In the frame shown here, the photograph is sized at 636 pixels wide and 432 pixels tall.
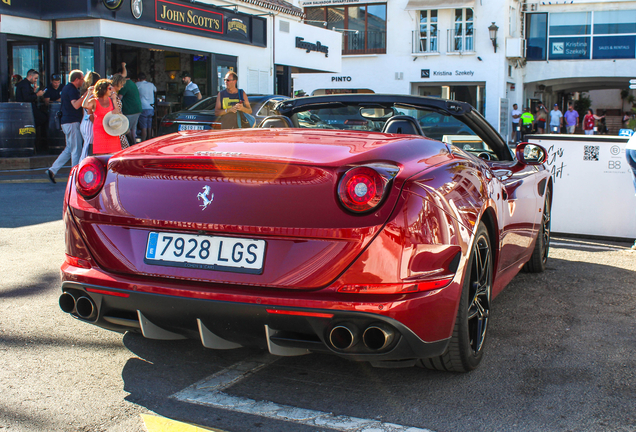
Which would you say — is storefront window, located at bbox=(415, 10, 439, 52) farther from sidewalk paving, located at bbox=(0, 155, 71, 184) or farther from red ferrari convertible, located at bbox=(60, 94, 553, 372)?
red ferrari convertible, located at bbox=(60, 94, 553, 372)

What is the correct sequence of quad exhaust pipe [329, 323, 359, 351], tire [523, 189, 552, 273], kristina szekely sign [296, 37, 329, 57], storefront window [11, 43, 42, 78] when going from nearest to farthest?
quad exhaust pipe [329, 323, 359, 351], tire [523, 189, 552, 273], storefront window [11, 43, 42, 78], kristina szekely sign [296, 37, 329, 57]

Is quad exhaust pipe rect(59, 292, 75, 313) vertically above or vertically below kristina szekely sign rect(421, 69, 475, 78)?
below

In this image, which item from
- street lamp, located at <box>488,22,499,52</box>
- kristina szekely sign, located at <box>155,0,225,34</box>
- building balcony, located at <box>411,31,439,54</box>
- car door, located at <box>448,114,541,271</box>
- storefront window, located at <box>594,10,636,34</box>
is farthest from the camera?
building balcony, located at <box>411,31,439,54</box>

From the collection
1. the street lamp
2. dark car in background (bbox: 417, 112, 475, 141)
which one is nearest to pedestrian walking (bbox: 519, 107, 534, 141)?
the street lamp

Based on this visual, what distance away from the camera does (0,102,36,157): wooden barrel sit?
1337 cm

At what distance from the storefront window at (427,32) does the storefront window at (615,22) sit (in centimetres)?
871

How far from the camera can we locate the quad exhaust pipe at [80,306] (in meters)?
2.95

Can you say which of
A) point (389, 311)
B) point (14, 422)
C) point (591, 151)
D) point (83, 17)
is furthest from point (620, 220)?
point (83, 17)

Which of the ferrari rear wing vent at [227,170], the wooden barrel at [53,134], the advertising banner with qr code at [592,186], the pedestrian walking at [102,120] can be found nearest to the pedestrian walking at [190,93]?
the wooden barrel at [53,134]

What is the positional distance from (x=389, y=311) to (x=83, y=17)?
1513 centimetres

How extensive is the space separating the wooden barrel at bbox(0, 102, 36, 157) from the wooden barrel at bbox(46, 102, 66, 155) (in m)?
1.12

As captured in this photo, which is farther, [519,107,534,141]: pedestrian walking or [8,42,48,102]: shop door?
[519,107,534,141]: pedestrian walking

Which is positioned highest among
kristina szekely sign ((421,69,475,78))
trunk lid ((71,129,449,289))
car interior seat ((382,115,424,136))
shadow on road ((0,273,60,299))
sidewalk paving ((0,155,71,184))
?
kristina szekely sign ((421,69,475,78))

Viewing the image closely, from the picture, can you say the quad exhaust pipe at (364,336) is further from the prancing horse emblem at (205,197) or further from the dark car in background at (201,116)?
the dark car in background at (201,116)
